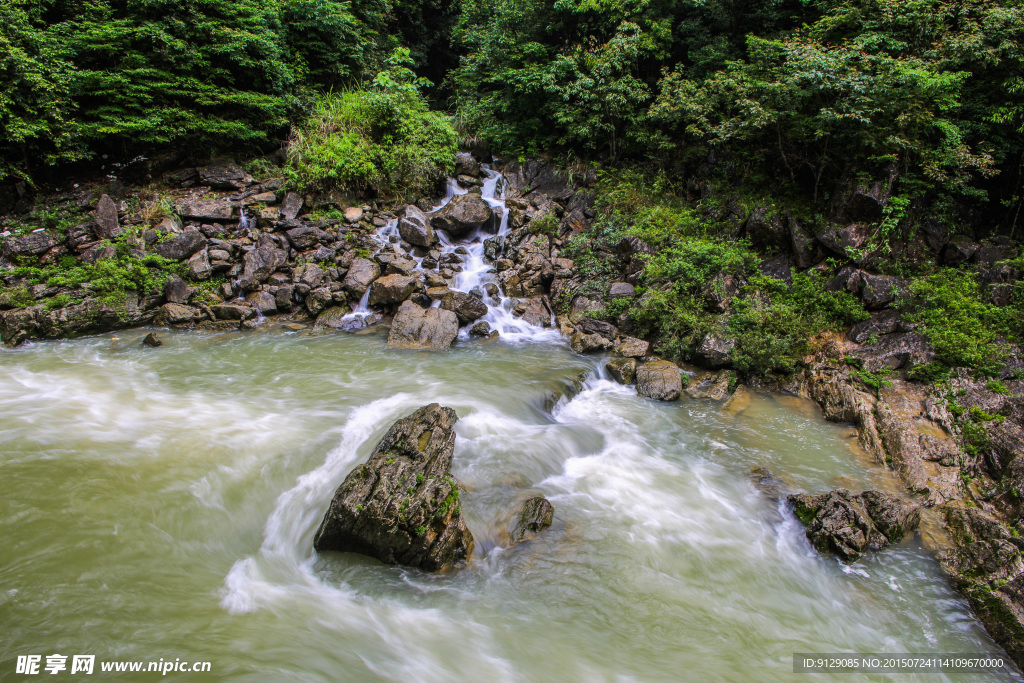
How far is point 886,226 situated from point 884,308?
162 cm

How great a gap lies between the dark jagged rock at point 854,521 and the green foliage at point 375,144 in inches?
511

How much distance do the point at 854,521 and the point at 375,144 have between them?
14797 millimetres

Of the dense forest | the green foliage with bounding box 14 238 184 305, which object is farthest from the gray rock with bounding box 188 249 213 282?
the dense forest

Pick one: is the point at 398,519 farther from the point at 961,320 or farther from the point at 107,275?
the point at 107,275

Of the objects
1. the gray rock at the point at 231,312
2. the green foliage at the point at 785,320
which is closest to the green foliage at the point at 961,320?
the green foliage at the point at 785,320

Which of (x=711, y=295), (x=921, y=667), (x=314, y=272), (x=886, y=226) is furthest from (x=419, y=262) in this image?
(x=921, y=667)

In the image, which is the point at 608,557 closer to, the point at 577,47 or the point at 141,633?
the point at 141,633

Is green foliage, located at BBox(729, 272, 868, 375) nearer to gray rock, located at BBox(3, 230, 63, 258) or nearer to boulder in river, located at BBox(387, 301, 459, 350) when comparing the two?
boulder in river, located at BBox(387, 301, 459, 350)

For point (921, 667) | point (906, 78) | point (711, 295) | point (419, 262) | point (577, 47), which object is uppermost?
point (577, 47)

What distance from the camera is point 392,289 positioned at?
35.8 ft

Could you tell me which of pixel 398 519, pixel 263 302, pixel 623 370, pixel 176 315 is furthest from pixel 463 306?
pixel 398 519

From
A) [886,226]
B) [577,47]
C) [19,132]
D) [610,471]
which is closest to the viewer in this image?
[610,471]

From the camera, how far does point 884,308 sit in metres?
8.66

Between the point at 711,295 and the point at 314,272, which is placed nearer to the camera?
the point at 711,295
